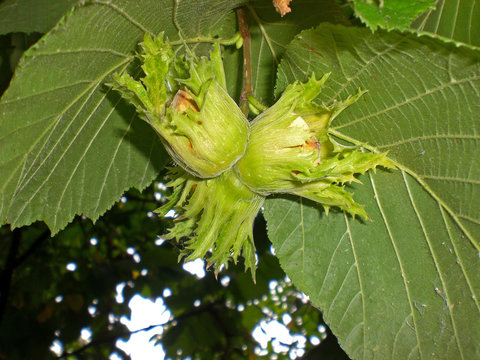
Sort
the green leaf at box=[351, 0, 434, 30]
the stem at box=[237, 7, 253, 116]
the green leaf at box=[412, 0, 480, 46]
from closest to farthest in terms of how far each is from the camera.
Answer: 1. the green leaf at box=[351, 0, 434, 30]
2. the green leaf at box=[412, 0, 480, 46]
3. the stem at box=[237, 7, 253, 116]

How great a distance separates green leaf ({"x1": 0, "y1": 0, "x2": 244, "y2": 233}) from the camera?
4.06 ft

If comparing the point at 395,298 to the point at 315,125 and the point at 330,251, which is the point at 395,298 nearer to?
the point at 330,251

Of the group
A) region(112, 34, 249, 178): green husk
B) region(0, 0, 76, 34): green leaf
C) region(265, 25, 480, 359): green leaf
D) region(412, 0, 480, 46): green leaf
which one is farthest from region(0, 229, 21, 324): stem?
region(412, 0, 480, 46): green leaf

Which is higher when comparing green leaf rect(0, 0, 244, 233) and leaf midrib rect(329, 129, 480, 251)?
green leaf rect(0, 0, 244, 233)

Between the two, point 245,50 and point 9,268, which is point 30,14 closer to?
point 245,50

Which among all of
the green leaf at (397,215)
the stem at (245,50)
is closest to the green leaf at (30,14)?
the stem at (245,50)

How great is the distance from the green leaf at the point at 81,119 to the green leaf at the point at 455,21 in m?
0.66

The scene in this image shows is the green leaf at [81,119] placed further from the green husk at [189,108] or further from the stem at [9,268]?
the stem at [9,268]

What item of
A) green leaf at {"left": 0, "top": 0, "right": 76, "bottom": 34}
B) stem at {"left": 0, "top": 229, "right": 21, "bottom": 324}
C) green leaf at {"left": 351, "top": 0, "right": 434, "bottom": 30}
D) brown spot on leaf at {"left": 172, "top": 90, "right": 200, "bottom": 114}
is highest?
green leaf at {"left": 0, "top": 0, "right": 76, "bottom": 34}

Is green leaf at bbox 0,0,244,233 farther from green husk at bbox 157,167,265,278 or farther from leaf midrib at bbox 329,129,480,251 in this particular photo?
leaf midrib at bbox 329,129,480,251

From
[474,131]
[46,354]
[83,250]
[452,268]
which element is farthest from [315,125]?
[83,250]

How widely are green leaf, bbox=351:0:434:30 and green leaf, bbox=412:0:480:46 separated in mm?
213

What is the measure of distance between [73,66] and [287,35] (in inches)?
32.3

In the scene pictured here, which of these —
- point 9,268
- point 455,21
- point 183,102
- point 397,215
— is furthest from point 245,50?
point 9,268
